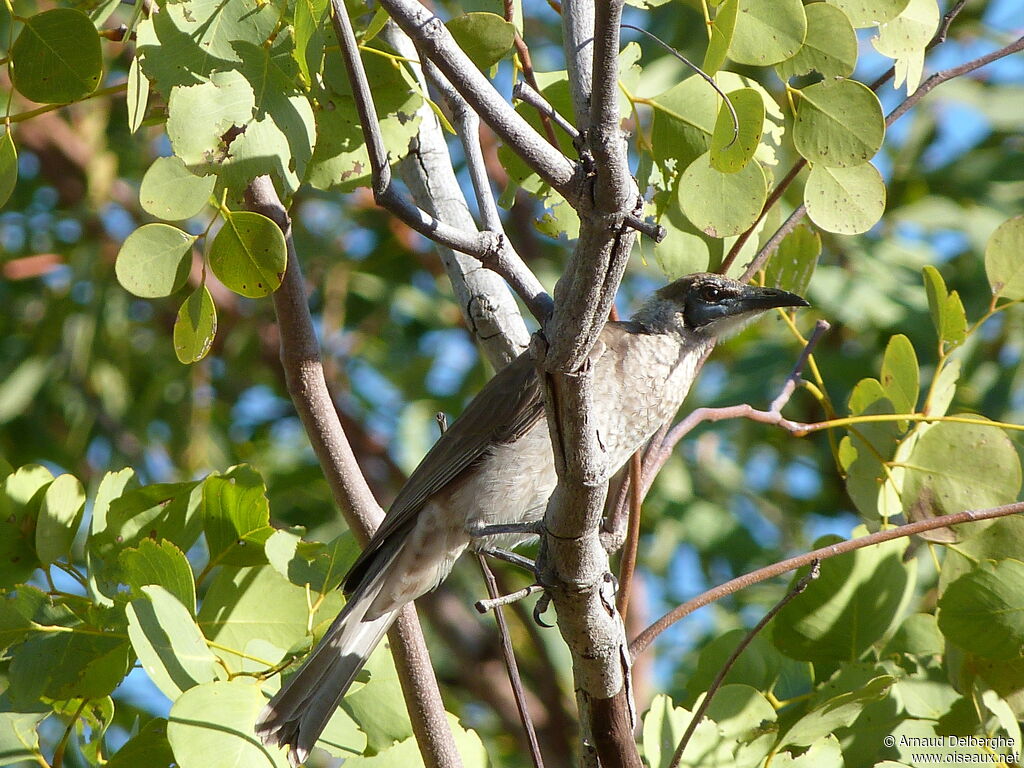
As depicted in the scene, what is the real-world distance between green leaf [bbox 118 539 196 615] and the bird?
0.73m

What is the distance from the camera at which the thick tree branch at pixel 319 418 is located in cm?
253

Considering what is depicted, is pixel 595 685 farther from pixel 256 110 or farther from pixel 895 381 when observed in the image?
pixel 256 110

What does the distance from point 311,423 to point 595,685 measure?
3.09 feet

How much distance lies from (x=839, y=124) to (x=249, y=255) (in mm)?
1231

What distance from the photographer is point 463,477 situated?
334 cm

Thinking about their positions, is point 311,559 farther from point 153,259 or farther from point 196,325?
point 153,259

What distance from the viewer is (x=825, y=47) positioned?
2234mm

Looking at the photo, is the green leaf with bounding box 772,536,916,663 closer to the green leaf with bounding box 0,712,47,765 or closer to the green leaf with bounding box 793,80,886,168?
the green leaf with bounding box 793,80,886,168

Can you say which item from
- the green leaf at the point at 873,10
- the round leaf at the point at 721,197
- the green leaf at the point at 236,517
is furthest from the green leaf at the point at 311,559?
the green leaf at the point at 873,10

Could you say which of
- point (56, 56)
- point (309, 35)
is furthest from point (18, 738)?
point (309, 35)

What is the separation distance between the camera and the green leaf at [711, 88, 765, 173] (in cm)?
202

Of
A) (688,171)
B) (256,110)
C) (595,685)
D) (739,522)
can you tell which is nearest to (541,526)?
(595,685)

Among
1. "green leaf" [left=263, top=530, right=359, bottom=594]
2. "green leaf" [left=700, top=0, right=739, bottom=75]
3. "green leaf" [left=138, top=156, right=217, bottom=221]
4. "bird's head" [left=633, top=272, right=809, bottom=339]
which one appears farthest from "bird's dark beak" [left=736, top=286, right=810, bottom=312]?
"green leaf" [left=138, top=156, right=217, bottom=221]

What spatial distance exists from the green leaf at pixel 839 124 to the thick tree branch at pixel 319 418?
46.6 inches
